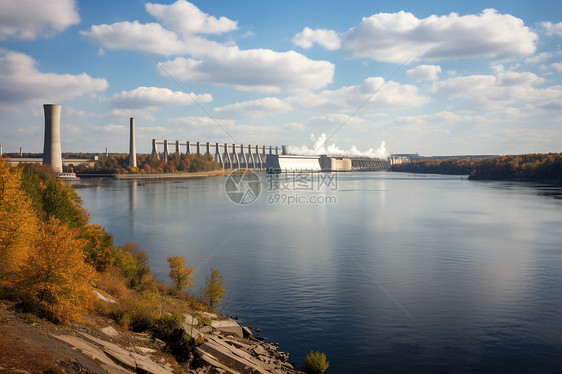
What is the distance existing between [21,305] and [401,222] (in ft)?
81.8

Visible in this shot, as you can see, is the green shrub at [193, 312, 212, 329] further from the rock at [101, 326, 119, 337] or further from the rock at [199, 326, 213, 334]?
the rock at [101, 326, 119, 337]

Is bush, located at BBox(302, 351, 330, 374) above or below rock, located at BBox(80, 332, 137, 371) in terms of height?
below

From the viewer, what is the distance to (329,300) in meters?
13.3

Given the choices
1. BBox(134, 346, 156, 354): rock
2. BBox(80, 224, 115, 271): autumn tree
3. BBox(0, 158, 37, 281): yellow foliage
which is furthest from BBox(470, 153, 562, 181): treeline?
BBox(0, 158, 37, 281): yellow foliage

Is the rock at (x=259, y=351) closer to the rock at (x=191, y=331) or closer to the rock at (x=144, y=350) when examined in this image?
the rock at (x=191, y=331)

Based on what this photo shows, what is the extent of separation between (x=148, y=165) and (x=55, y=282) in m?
84.5

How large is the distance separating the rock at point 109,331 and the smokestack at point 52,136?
61.3 m

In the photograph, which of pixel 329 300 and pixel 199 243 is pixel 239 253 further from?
pixel 329 300

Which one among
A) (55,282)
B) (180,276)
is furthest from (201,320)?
(180,276)

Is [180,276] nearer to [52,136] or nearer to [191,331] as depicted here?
[191,331]

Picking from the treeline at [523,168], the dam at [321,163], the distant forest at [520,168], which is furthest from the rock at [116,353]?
the dam at [321,163]

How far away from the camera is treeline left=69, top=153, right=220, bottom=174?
283ft

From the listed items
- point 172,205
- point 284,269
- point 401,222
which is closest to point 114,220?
point 172,205

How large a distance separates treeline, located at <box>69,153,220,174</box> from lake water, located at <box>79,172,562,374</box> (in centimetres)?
5594
